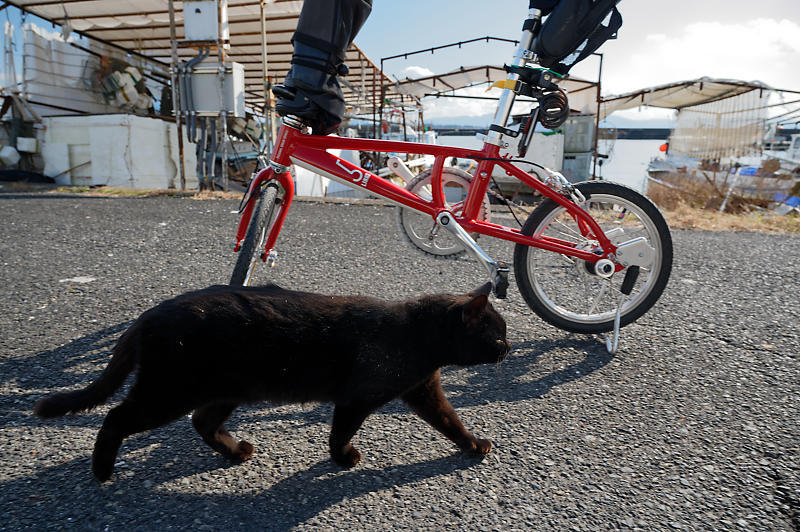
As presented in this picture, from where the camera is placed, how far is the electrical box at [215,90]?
8.23 m

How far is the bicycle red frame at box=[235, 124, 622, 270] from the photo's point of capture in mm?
2725

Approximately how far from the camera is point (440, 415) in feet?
6.07

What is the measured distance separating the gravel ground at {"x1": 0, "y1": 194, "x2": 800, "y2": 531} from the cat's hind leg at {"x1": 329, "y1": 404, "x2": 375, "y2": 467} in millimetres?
67

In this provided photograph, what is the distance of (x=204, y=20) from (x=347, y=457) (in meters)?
8.82

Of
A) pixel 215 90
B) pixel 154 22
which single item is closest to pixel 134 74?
pixel 154 22

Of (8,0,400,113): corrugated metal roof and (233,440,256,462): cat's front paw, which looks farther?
(8,0,400,113): corrugated metal roof

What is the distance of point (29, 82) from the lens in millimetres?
10617

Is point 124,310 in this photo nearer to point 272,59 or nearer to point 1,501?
point 1,501

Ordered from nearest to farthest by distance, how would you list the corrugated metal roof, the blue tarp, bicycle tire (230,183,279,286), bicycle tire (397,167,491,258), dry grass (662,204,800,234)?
bicycle tire (230,183,279,286)
bicycle tire (397,167,491,258)
dry grass (662,204,800,234)
the corrugated metal roof
the blue tarp

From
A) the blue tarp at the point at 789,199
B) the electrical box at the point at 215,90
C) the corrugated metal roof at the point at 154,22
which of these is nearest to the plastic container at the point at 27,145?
the corrugated metal roof at the point at 154,22

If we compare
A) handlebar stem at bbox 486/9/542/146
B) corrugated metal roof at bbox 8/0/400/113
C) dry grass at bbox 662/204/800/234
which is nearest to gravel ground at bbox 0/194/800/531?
handlebar stem at bbox 486/9/542/146

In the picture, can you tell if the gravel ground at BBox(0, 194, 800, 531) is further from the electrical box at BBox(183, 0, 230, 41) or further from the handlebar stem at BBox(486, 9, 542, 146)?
the electrical box at BBox(183, 0, 230, 41)

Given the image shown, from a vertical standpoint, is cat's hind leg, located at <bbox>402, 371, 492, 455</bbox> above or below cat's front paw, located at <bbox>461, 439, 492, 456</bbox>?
above

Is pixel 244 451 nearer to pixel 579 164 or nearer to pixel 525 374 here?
pixel 525 374
